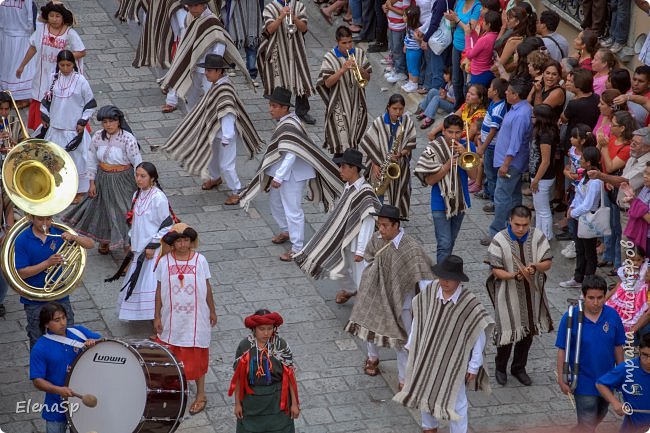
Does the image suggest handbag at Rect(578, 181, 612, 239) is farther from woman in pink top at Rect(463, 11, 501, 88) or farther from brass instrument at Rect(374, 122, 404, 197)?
woman in pink top at Rect(463, 11, 501, 88)

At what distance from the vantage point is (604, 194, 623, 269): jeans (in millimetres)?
13305

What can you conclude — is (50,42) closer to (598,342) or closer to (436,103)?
(436,103)

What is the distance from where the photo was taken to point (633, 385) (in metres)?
10.1

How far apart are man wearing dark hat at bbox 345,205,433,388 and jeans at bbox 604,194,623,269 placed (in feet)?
8.23

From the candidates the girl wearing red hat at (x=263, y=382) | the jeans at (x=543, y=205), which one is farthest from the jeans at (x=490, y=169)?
the girl wearing red hat at (x=263, y=382)

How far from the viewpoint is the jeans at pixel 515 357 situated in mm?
12039

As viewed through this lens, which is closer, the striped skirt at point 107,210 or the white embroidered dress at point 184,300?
the white embroidered dress at point 184,300

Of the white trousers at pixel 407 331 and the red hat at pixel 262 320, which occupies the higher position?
the red hat at pixel 262 320

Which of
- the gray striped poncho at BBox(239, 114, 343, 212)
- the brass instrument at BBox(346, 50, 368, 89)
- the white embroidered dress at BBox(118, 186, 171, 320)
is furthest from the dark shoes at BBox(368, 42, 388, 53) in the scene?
the white embroidered dress at BBox(118, 186, 171, 320)

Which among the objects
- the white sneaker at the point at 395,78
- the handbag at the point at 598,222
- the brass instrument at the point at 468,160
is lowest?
the white sneaker at the point at 395,78

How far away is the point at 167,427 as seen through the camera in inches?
407

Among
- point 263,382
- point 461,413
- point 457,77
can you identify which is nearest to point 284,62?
point 457,77

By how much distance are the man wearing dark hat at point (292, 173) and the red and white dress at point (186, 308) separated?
Result: 2.59 m

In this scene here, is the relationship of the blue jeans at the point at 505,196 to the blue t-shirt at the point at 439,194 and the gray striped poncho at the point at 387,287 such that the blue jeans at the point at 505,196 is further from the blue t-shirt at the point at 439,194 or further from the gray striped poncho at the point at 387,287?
the gray striped poncho at the point at 387,287
